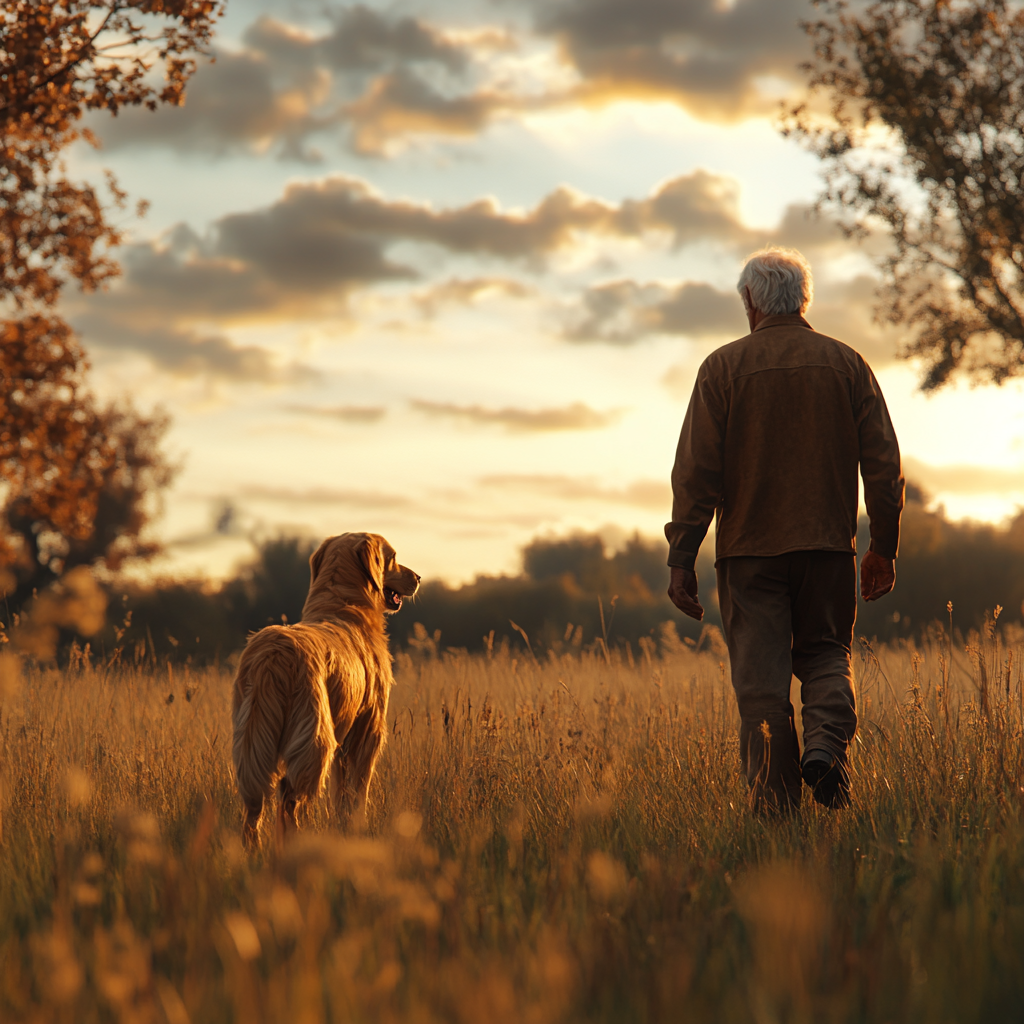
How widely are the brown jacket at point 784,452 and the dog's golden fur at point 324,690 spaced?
178 cm

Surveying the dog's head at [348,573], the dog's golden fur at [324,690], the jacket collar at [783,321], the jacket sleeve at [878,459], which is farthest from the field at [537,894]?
the jacket collar at [783,321]

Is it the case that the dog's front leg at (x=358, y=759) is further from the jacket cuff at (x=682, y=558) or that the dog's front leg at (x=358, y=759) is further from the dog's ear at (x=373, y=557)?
the jacket cuff at (x=682, y=558)

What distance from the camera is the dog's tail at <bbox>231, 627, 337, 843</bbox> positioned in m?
4.52

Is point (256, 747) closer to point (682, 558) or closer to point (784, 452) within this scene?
point (682, 558)

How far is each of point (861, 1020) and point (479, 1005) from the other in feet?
2.87

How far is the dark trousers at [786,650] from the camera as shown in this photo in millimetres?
4484

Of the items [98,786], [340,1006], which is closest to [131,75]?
[98,786]

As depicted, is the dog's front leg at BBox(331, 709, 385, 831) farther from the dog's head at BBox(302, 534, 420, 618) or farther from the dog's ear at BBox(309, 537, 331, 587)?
the dog's ear at BBox(309, 537, 331, 587)

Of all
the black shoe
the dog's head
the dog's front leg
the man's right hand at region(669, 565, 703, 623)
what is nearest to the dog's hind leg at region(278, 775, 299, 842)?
the dog's front leg

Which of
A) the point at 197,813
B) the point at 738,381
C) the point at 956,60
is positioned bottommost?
the point at 197,813

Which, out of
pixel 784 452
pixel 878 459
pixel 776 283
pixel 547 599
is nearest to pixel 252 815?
pixel 784 452

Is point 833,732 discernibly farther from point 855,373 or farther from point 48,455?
point 48,455

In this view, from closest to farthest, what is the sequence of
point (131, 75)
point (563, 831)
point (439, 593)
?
point (563, 831)
point (131, 75)
point (439, 593)

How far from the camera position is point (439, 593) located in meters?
29.2
